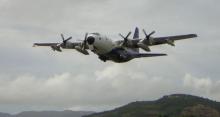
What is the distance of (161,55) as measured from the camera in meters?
76.9

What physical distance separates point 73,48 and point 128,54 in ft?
40.5

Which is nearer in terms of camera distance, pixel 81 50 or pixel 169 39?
pixel 169 39

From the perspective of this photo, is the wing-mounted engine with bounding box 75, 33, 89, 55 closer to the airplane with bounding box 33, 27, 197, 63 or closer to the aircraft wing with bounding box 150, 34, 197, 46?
the airplane with bounding box 33, 27, 197, 63

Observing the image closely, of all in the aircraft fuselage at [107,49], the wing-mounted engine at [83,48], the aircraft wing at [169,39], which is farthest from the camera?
the wing-mounted engine at [83,48]

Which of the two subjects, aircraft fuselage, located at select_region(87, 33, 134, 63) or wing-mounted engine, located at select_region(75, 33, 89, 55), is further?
wing-mounted engine, located at select_region(75, 33, 89, 55)

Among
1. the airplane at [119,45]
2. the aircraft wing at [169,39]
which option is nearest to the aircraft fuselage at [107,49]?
the airplane at [119,45]

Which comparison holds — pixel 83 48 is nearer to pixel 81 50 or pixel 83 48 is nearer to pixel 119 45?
pixel 81 50

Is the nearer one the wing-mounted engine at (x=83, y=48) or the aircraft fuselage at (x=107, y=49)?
the aircraft fuselage at (x=107, y=49)

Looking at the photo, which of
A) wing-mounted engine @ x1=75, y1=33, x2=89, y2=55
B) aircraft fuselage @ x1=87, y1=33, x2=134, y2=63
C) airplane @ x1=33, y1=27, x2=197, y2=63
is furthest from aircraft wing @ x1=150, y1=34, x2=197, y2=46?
wing-mounted engine @ x1=75, y1=33, x2=89, y2=55

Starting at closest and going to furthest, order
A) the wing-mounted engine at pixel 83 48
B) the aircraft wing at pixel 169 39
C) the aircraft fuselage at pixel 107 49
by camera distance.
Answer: the aircraft fuselage at pixel 107 49, the aircraft wing at pixel 169 39, the wing-mounted engine at pixel 83 48

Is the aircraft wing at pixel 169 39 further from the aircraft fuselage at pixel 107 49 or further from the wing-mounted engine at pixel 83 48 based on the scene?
the wing-mounted engine at pixel 83 48

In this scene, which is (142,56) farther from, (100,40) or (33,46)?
(33,46)

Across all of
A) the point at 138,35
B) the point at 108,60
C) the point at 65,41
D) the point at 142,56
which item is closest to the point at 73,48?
the point at 65,41

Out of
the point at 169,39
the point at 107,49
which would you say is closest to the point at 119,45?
the point at 107,49
